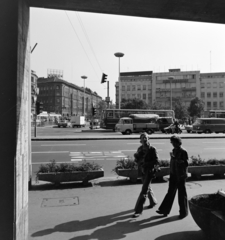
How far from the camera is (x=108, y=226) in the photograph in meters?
4.73

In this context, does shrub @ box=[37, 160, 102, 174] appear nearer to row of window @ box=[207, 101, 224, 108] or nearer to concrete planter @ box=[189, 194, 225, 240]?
concrete planter @ box=[189, 194, 225, 240]

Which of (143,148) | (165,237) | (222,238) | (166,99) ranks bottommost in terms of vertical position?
(165,237)

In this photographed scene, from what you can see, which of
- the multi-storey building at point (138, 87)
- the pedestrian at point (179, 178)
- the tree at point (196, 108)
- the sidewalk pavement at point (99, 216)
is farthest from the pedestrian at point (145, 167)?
the multi-storey building at point (138, 87)

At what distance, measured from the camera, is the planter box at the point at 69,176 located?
7.24 metres

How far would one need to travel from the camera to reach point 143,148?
5.56 meters

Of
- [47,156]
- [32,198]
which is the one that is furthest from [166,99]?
[32,198]

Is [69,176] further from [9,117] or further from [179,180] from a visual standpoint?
[9,117]

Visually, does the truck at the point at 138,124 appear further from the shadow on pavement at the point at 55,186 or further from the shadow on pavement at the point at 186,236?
the shadow on pavement at the point at 186,236

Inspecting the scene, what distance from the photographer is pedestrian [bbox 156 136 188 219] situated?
5.10 m

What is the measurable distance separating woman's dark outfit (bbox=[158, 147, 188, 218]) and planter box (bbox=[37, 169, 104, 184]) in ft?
9.01

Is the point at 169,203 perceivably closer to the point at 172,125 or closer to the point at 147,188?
the point at 147,188

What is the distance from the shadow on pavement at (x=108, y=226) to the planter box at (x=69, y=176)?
2351 mm

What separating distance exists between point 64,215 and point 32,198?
152 centimetres

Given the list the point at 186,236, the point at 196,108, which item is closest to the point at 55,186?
the point at 186,236
